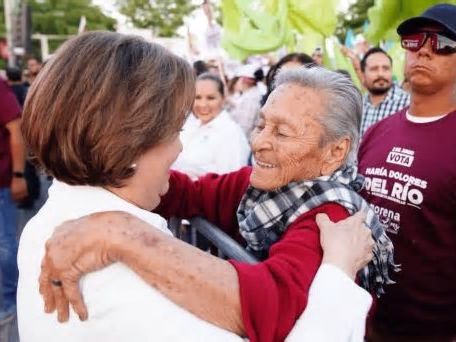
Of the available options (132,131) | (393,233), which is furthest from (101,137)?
(393,233)

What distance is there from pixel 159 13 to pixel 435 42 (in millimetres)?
38844

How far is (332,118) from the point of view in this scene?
1.47 m

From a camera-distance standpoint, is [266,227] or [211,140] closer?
[266,227]

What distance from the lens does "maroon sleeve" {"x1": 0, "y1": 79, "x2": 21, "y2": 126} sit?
3.78 m

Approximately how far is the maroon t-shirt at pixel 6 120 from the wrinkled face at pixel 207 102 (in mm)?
1612

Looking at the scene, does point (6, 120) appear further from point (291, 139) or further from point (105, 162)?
point (105, 162)

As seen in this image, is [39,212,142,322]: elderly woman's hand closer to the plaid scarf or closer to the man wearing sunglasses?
the plaid scarf

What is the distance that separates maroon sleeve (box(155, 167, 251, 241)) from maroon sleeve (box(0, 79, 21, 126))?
237 centimetres

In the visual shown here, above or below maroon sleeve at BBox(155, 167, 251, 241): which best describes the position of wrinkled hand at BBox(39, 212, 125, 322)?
above

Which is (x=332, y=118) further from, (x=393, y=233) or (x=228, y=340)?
(x=393, y=233)

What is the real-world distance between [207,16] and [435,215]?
21.6 ft

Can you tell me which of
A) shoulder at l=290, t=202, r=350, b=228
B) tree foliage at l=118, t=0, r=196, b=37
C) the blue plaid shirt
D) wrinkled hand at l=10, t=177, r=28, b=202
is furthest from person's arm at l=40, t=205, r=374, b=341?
tree foliage at l=118, t=0, r=196, b=37

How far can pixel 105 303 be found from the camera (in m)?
1.02

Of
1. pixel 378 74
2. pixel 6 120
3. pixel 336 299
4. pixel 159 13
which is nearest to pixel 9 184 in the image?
pixel 6 120
